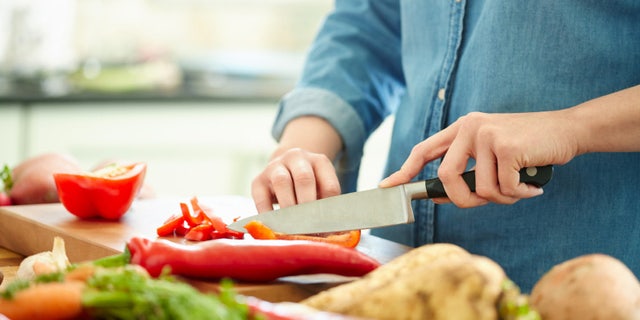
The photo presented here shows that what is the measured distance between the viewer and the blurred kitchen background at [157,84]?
3.78m

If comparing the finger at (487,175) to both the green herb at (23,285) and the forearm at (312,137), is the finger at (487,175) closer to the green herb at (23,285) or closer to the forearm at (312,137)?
the forearm at (312,137)

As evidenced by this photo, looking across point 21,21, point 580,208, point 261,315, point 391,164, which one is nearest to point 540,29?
point 580,208

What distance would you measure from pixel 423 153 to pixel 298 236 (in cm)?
24

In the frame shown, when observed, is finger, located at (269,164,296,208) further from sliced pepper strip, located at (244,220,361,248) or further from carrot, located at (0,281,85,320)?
carrot, located at (0,281,85,320)

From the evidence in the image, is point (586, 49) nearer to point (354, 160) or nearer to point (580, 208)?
point (580, 208)

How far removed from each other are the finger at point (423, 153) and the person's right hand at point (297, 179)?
17cm

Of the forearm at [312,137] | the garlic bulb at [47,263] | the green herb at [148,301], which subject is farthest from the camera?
the forearm at [312,137]

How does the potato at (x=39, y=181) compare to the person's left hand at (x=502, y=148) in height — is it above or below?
below

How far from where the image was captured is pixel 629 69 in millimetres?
1540

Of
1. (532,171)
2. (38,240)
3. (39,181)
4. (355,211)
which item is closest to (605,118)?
(532,171)

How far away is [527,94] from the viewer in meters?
1.58

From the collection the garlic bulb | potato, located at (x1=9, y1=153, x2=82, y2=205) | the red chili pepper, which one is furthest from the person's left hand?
potato, located at (x1=9, y1=153, x2=82, y2=205)

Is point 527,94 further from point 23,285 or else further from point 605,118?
point 23,285

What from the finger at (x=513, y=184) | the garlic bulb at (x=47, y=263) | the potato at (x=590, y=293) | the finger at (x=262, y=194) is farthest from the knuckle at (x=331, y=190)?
the potato at (x=590, y=293)
